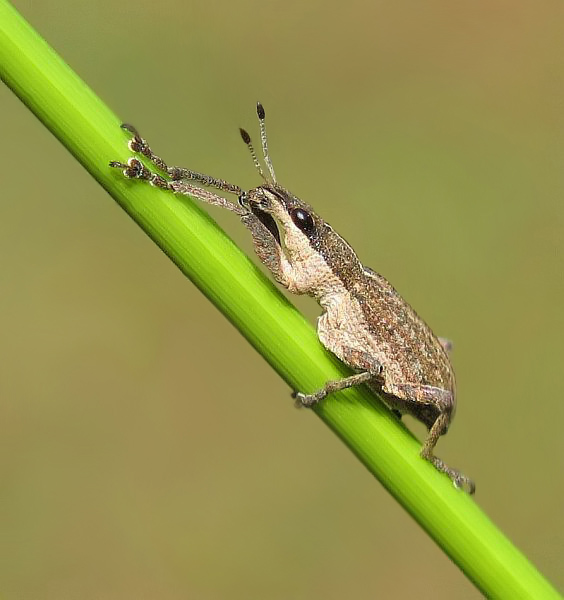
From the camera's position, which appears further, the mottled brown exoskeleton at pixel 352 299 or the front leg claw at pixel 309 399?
the mottled brown exoskeleton at pixel 352 299

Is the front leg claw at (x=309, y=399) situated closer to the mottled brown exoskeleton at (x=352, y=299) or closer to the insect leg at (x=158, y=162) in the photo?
the mottled brown exoskeleton at (x=352, y=299)

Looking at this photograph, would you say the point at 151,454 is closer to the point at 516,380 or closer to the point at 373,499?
the point at 373,499

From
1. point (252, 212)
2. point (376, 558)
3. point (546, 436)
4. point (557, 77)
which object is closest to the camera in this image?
point (252, 212)

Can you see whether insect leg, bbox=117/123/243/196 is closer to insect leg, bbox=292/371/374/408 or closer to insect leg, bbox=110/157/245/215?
insect leg, bbox=110/157/245/215

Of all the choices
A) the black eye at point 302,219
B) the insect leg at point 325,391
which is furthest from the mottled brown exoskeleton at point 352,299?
the insect leg at point 325,391

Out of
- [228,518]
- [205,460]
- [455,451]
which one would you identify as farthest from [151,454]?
[455,451]

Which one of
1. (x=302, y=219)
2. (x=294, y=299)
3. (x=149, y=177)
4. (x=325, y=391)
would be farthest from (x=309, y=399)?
(x=294, y=299)
